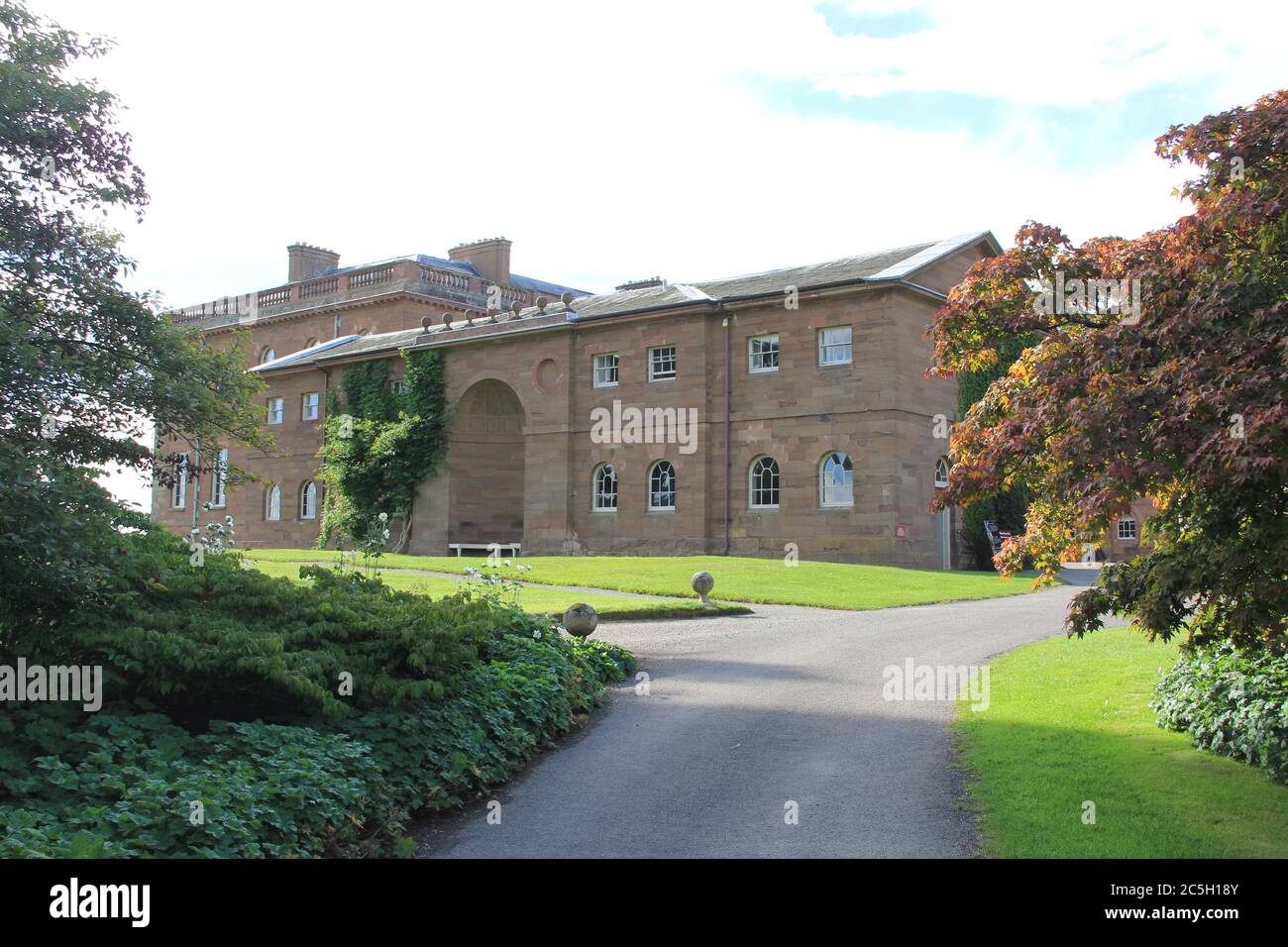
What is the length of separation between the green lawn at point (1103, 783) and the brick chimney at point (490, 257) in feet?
163

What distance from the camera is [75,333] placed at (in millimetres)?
9516

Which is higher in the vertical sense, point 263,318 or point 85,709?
point 263,318

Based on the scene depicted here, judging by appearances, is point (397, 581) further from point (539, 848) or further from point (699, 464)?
point (539, 848)

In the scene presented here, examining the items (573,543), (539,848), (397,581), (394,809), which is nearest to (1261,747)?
(539,848)

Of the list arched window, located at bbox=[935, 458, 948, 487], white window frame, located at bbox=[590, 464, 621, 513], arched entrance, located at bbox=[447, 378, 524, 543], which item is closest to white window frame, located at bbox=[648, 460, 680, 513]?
white window frame, located at bbox=[590, 464, 621, 513]

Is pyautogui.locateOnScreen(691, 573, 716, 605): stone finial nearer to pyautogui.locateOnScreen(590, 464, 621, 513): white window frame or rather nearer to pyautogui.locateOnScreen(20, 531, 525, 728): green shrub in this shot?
pyautogui.locateOnScreen(20, 531, 525, 728): green shrub

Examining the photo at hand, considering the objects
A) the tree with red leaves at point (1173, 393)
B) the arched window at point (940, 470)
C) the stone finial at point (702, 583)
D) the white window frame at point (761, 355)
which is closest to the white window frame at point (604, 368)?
the white window frame at point (761, 355)

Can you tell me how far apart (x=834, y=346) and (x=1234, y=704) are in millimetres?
22666

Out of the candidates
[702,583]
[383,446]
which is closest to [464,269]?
[383,446]

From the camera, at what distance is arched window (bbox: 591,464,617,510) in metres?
34.9

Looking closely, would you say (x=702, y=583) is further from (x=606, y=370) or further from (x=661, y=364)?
(x=606, y=370)

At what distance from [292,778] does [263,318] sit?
184ft

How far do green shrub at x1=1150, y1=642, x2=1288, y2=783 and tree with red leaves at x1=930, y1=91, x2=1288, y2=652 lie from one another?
119cm

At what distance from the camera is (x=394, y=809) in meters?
7.38
